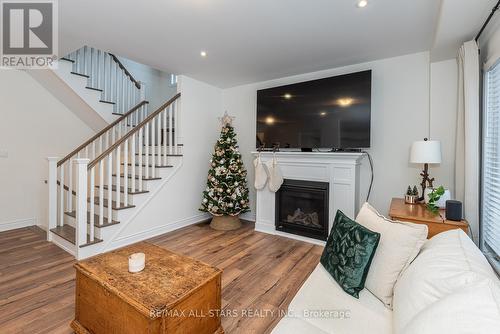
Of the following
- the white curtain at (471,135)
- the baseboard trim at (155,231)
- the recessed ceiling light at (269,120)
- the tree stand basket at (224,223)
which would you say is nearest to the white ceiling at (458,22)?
the white curtain at (471,135)

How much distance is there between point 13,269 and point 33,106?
2648mm

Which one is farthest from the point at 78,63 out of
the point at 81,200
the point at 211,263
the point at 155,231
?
the point at 211,263

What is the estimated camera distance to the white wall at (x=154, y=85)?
5500 mm

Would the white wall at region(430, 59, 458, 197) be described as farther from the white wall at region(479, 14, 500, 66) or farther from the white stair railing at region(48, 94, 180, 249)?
the white stair railing at region(48, 94, 180, 249)

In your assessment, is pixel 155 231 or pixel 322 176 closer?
pixel 322 176

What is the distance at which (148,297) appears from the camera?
1.28 m

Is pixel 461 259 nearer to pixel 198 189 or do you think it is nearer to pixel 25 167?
pixel 198 189

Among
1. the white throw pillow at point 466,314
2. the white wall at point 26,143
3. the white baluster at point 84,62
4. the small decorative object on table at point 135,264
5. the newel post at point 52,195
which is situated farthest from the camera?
the white baluster at point 84,62

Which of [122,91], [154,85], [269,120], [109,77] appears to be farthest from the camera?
[154,85]

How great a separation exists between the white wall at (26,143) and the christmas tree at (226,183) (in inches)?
94.7

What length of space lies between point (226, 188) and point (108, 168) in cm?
170

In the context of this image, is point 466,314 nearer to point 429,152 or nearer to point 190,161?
point 429,152

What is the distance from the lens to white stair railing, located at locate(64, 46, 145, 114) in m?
3.99

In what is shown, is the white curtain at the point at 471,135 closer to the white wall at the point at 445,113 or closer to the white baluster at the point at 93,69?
the white wall at the point at 445,113
